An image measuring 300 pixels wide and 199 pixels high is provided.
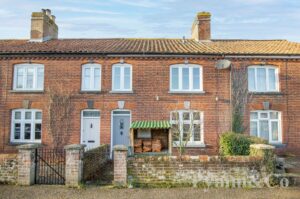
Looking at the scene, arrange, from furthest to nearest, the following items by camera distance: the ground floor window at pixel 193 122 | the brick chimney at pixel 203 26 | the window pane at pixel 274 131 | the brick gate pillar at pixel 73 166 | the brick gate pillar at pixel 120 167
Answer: the brick chimney at pixel 203 26 < the window pane at pixel 274 131 < the ground floor window at pixel 193 122 < the brick gate pillar at pixel 73 166 < the brick gate pillar at pixel 120 167

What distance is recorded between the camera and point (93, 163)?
40.3 feet

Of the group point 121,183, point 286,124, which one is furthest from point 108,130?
point 286,124

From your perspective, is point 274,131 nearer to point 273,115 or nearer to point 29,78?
point 273,115

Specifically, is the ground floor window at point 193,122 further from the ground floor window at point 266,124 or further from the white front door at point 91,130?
the white front door at point 91,130

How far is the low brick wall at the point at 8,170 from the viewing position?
10195 millimetres

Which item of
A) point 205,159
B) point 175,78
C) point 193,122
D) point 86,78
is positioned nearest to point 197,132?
point 193,122

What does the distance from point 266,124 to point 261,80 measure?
262 centimetres

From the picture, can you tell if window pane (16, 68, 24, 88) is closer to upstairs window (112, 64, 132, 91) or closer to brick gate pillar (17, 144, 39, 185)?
upstairs window (112, 64, 132, 91)

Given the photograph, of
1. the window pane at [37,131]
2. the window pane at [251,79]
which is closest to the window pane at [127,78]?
the window pane at [37,131]

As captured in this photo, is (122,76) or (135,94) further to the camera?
(122,76)

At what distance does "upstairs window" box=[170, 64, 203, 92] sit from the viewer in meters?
17.5

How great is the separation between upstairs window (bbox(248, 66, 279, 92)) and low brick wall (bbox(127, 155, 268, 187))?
28.5 ft

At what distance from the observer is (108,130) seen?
17.1m

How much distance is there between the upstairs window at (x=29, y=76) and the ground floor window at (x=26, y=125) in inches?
58.3
